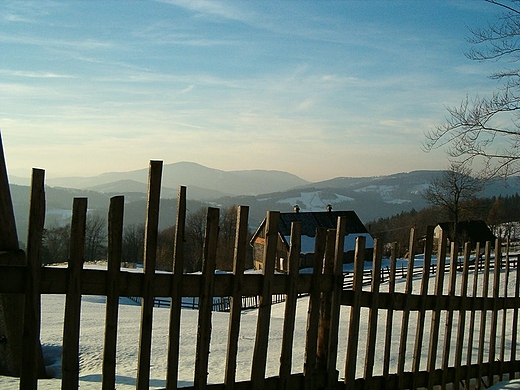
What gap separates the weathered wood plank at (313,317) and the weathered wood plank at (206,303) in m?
1.08

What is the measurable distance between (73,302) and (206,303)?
992 mm

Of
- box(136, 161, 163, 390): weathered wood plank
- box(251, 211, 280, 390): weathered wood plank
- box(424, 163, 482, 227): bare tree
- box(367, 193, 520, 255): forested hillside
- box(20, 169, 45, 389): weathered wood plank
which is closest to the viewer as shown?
box(20, 169, 45, 389): weathered wood plank

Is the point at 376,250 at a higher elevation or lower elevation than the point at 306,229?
higher

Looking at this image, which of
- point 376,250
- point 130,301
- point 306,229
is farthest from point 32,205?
point 306,229

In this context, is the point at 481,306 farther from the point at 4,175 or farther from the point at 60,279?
the point at 4,175

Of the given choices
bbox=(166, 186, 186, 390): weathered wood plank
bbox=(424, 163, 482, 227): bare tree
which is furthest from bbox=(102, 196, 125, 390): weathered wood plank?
bbox=(424, 163, 482, 227): bare tree

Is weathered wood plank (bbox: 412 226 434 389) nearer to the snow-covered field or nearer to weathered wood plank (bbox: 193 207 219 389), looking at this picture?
the snow-covered field

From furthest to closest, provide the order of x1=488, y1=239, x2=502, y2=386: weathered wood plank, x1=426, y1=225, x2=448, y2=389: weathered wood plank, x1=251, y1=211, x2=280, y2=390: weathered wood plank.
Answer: x1=488, y1=239, x2=502, y2=386: weathered wood plank
x1=426, y1=225, x2=448, y2=389: weathered wood plank
x1=251, y1=211, x2=280, y2=390: weathered wood plank

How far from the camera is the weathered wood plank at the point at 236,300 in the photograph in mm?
3938

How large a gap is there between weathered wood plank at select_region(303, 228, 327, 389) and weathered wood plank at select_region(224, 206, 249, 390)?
81cm

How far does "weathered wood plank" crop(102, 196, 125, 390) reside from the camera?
3.47 m

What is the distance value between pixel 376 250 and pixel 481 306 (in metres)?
2.54

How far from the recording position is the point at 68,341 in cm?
338

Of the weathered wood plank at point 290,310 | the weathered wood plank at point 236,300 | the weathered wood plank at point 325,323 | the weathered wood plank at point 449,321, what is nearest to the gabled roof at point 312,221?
the weathered wood plank at point 449,321
